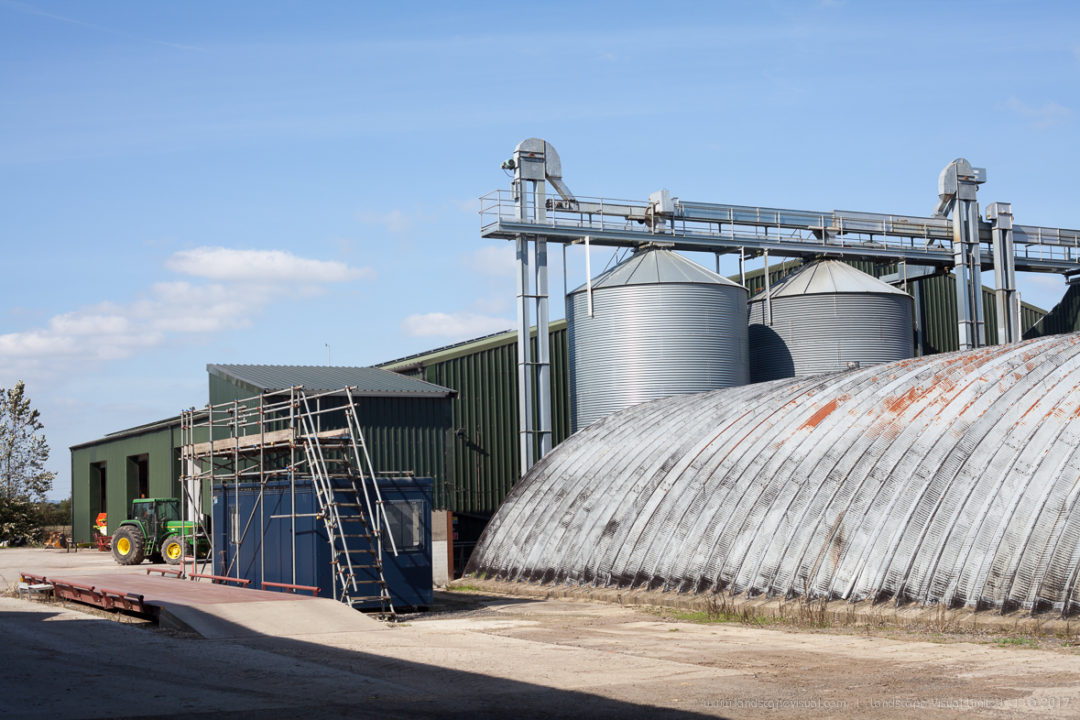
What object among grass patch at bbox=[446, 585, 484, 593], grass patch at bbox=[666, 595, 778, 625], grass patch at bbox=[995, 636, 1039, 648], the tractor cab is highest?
the tractor cab

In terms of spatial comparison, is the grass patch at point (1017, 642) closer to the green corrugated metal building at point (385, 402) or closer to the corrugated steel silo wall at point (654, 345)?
the corrugated steel silo wall at point (654, 345)

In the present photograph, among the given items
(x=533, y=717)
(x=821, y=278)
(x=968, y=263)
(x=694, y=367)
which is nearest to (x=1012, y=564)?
(x=533, y=717)

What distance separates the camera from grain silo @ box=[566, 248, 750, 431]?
37188 mm

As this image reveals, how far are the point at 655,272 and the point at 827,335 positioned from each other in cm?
686

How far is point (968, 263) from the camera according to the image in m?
44.3

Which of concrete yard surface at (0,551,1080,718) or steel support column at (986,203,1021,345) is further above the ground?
steel support column at (986,203,1021,345)

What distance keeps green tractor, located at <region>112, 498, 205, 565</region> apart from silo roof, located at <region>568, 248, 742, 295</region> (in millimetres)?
18721

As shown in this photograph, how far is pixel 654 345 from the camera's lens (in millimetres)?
37281

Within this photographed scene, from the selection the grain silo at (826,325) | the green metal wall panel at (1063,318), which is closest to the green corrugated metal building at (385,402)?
the grain silo at (826,325)

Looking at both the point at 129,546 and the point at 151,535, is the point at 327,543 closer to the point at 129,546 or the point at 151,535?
the point at 151,535

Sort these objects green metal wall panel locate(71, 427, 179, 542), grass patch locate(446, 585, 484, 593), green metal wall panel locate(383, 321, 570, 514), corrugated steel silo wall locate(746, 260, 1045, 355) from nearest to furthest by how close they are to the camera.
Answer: grass patch locate(446, 585, 484, 593), green metal wall panel locate(383, 321, 570, 514), corrugated steel silo wall locate(746, 260, 1045, 355), green metal wall panel locate(71, 427, 179, 542)

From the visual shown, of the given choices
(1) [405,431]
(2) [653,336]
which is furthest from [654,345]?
(1) [405,431]

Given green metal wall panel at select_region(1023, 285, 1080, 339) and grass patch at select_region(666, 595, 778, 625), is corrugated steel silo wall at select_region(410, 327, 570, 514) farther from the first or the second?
green metal wall panel at select_region(1023, 285, 1080, 339)

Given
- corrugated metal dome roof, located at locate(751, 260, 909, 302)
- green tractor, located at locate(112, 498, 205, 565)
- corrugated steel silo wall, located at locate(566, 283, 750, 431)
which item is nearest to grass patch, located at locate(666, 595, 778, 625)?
corrugated steel silo wall, located at locate(566, 283, 750, 431)
